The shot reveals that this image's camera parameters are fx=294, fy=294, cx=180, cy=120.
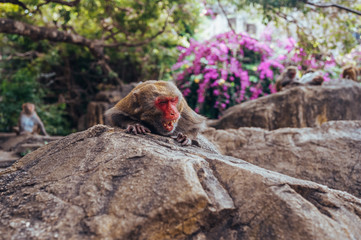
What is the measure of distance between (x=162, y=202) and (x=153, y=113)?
4.04 feet

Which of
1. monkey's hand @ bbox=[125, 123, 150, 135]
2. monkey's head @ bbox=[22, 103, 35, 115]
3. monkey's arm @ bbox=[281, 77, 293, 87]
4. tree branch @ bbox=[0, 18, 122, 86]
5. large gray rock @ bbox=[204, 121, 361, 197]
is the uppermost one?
tree branch @ bbox=[0, 18, 122, 86]

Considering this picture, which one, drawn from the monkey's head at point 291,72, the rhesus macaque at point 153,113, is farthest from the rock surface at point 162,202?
the monkey's head at point 291,72

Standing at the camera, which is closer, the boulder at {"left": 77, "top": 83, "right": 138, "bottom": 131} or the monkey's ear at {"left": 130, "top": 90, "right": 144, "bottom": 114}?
the monkey's ear at {"left": 130, "top": 90, "right": 144, "bottom": 114}

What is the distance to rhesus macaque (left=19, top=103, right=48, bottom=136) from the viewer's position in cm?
684

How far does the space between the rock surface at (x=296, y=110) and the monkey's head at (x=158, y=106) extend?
3.87 metres

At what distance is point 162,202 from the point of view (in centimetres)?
161

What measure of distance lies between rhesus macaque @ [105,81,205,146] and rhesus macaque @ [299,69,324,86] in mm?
5504

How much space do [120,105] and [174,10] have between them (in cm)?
407

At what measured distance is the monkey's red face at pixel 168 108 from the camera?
259 cm

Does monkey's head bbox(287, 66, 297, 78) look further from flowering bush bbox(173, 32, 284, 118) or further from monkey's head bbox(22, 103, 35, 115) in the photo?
monkey's head bbox(22, 103, 35, 115)

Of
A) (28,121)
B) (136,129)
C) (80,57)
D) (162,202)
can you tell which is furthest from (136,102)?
(80,57)

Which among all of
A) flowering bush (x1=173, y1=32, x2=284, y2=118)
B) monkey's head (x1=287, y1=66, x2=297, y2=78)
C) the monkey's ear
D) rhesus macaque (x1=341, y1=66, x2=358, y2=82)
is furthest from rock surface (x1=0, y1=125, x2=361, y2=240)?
rhesus macaque (x1=341, y1=66, x2=358, y2=82)

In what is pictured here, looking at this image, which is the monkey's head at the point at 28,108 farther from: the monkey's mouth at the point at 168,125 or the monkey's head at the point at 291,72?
the monkey's head at the point at 291,72

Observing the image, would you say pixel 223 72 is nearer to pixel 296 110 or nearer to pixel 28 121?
pixel 296 110
